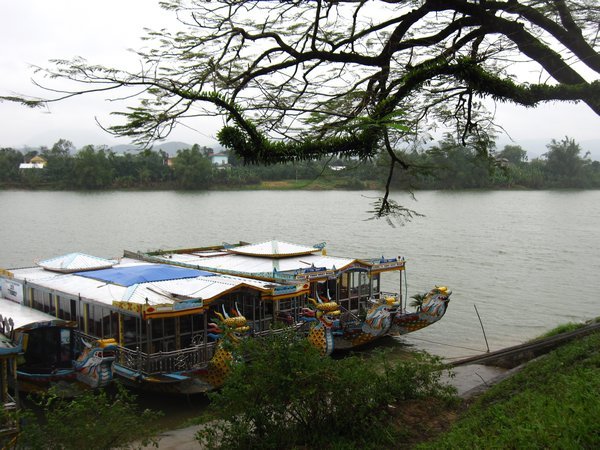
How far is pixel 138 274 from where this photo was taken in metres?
12.2

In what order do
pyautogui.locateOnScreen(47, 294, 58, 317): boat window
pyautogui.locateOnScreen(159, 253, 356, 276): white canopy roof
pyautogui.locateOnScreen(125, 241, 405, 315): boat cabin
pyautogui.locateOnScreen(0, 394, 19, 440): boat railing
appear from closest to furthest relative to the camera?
pyautogui.locateOnScreen(0, 394, 19, 440): boat railing < pyautogui.locateOnScreen(47, 294, 58, 317): boat window < pyautogui.locateOnScreen(125, 241, 405, 315): boat cabin < pyautogui.locateOnScreen(159, 253, 356, 276): white canopy roof

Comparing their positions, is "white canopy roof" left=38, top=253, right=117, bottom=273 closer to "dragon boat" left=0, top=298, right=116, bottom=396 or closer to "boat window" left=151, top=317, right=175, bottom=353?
"dragon boat" left=0, top=298, right=116, bottom=396

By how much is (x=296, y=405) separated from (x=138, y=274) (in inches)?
281

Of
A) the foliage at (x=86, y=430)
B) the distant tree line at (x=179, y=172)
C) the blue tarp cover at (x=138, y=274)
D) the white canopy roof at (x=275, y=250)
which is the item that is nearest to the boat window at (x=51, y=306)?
the blue tarp cover at (x=138, y=274)

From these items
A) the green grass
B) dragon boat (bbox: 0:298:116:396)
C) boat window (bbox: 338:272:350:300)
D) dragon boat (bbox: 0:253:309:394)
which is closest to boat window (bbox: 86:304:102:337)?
dragon boat (bbox: 0:253:309:394)

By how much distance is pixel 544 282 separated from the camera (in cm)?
2222

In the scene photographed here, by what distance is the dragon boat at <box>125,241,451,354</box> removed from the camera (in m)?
12.2

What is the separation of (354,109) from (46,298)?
931 centimetres

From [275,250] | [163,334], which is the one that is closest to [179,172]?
[275,250]

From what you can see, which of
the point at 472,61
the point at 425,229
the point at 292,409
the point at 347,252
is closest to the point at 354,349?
the point at 292,409

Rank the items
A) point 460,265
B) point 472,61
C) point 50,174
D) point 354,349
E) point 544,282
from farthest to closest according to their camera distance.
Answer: point 50,174 < point 460,265 < point 544,282 < point 354,349 < point 472,61

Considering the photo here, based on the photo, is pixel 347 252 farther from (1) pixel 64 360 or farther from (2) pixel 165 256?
(1) pixel 64 360

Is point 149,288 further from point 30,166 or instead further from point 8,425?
point 30,166

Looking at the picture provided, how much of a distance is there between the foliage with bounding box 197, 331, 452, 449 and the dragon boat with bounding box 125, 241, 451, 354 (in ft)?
18.2
